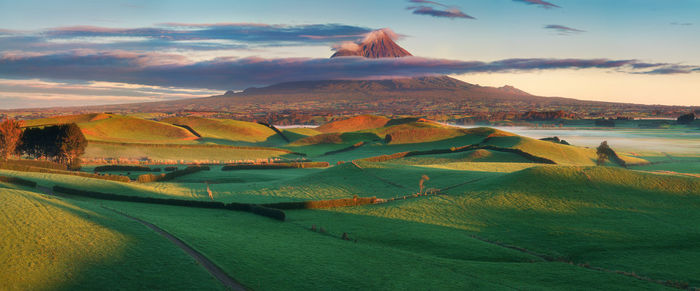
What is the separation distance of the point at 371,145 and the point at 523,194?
9362 cm

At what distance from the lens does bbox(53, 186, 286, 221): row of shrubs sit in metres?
45.2

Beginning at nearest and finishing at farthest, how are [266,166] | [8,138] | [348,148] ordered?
[8,138] < [266,166] < [348,148]

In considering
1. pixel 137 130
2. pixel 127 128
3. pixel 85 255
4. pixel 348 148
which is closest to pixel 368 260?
pixel 85 255

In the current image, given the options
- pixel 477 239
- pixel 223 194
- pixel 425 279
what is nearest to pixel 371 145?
pixel 223 194

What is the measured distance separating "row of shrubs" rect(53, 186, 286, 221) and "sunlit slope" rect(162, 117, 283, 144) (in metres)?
113

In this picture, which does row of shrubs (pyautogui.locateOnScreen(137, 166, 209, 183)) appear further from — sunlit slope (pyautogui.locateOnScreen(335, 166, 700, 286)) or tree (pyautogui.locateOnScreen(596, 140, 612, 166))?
tree (pyautogui.locateOnScreen(596, 140, 612, 166))

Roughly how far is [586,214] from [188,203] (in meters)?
40.4

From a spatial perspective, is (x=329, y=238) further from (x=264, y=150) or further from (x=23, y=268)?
(x=264, y=150)

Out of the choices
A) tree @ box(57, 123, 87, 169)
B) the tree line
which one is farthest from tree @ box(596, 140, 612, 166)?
tree @ box(57, 123, 87, 169)

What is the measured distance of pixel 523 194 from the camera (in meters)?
53.1

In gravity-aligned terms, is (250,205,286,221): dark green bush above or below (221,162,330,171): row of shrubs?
above

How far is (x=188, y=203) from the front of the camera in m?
48.9

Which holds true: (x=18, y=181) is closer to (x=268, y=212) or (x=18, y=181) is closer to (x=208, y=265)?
(x=268, y=212)

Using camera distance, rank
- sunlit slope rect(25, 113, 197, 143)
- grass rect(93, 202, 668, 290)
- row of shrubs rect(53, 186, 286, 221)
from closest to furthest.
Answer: grass rect(93, 202, 668, 290), row of shrubs rect(53, 186, 286, 221), sunlit slope rect(25, 113, 197, 143)
